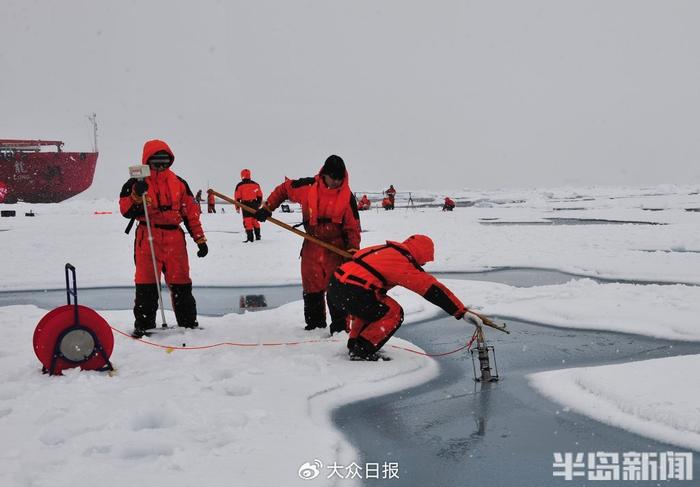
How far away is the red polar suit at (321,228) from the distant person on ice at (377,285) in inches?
30.5

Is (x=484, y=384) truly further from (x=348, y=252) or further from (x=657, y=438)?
(x=348, y=252)

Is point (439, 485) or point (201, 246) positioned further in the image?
point (201, 246)

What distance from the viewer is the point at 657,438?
10.3ft

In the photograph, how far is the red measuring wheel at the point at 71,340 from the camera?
13.0 ft

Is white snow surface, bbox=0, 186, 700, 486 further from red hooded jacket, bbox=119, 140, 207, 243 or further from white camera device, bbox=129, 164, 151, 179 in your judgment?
white camera device, bbox=129, 164, 151, 179

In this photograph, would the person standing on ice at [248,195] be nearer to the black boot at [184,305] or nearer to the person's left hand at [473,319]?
the black boot at [184,305]

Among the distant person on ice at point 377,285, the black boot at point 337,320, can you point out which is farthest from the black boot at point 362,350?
the black boot at point 337,320

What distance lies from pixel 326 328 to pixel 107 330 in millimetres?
2130

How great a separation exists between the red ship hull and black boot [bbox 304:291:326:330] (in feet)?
124

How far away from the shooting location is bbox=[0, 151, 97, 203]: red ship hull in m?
37.0

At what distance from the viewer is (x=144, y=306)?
5.30m

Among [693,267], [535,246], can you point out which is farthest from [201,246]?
[535,246]

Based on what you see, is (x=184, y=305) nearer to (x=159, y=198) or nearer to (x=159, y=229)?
(x=159, y=229)

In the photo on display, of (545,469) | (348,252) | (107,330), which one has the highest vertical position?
(348,252)
